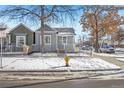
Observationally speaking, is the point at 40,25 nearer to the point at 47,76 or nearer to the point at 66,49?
the point at 66,49

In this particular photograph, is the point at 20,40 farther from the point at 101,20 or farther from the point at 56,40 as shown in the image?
the point at 101,20

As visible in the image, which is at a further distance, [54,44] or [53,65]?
[54,44]

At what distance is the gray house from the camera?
3300 centimetres

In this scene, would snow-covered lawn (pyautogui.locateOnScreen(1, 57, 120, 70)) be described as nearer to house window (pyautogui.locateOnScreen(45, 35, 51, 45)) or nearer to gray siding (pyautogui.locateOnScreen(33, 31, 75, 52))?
→ gray siding (pyautogui.locateOnScreen(33, 31, 75, 52))

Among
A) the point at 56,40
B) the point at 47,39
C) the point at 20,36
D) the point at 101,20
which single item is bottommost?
the point at 56,40

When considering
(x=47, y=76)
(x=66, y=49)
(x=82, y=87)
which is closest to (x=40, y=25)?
(x=66, y=49)

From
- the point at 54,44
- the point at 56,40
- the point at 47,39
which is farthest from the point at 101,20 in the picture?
the point at 47,39

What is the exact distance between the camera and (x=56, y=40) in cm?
3534

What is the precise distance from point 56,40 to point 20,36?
4573mm

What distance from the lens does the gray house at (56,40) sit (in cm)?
3300

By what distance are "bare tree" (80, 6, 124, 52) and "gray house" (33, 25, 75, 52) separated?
2.45 metres
